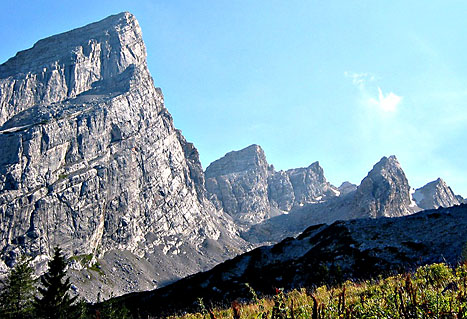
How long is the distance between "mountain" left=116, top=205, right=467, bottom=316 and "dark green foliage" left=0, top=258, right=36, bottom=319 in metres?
19.4

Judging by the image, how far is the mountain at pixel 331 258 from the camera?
45906 mm

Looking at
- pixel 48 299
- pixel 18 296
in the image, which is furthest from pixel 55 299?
pixel 18 296

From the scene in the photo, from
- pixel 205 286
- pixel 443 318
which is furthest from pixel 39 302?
pixel 443 318

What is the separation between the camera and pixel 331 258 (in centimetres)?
5397

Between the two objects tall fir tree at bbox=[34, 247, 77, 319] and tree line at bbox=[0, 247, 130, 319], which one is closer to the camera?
tall fir tree at bbox=[34, 247, 77, 319]

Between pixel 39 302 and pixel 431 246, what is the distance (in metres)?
56.0

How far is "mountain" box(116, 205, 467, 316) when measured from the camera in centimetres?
4591

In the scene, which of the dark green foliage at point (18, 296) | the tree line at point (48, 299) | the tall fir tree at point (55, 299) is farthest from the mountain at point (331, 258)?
the dark green foliage at point (18, 296)

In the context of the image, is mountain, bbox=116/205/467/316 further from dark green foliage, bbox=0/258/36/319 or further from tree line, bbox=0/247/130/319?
dark green foliage, bbox=0/258/36/319

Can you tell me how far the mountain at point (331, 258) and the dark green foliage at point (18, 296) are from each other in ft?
63.6

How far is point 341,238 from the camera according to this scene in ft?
197

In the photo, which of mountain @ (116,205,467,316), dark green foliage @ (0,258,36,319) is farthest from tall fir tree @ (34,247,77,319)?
dark green foliage @ (0,258,36,319)

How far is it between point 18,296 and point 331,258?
57.2m

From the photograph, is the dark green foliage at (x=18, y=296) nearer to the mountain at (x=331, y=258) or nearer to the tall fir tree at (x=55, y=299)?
the tall fir tree at (x=55, y=299)
